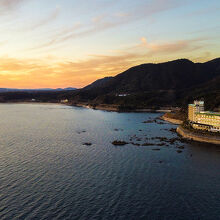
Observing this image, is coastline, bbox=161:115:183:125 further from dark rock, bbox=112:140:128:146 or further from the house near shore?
dark rock, bbox=112:140:128:146

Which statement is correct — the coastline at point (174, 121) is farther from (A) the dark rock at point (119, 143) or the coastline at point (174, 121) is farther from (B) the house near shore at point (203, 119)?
(A) the dark rock at point (119, 143)

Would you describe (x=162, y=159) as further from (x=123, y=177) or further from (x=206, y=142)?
(x=206, y=142)

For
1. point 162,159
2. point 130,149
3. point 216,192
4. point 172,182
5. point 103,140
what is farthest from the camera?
point 103,140

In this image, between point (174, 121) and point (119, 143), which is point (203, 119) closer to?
point (119, 143)

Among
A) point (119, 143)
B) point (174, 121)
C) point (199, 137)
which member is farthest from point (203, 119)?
point (174, 121)

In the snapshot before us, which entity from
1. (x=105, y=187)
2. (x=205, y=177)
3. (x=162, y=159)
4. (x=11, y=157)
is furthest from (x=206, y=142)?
(x=11, y=157)

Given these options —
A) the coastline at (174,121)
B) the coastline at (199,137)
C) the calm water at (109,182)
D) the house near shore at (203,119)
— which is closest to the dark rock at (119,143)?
the calm water at (109,182)
